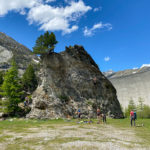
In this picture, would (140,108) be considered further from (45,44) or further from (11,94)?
(11,94)

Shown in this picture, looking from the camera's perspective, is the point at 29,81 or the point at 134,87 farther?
the point at 134,87

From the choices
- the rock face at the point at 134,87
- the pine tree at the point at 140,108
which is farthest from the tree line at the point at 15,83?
the rock face at the point at 134,87

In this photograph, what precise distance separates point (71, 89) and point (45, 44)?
1545 cm

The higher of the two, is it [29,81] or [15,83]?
[29,81]

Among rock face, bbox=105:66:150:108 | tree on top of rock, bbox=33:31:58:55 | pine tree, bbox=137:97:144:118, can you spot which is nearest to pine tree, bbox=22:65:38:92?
tree on top of rock, bbox=33:31:58:55

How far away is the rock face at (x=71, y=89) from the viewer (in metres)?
34.4

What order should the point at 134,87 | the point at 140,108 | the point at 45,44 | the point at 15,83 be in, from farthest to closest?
the point at 134,87, the point at 140,108, the point at 45,44, the point at 15,83

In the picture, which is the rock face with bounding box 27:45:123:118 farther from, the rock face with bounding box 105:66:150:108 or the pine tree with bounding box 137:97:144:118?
the rock face with bounding box 105:66:150:108

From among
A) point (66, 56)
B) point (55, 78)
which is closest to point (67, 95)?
point (55, 78)

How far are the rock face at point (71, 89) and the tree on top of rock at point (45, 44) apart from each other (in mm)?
2076

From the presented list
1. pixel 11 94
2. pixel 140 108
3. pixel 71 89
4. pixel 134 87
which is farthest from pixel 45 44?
pixel 134 87

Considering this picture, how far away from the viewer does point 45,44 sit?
4222 cm

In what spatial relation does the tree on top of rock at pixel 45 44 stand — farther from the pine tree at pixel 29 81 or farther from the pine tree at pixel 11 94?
the pine tree at pixel 29 81

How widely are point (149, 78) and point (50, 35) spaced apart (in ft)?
308
